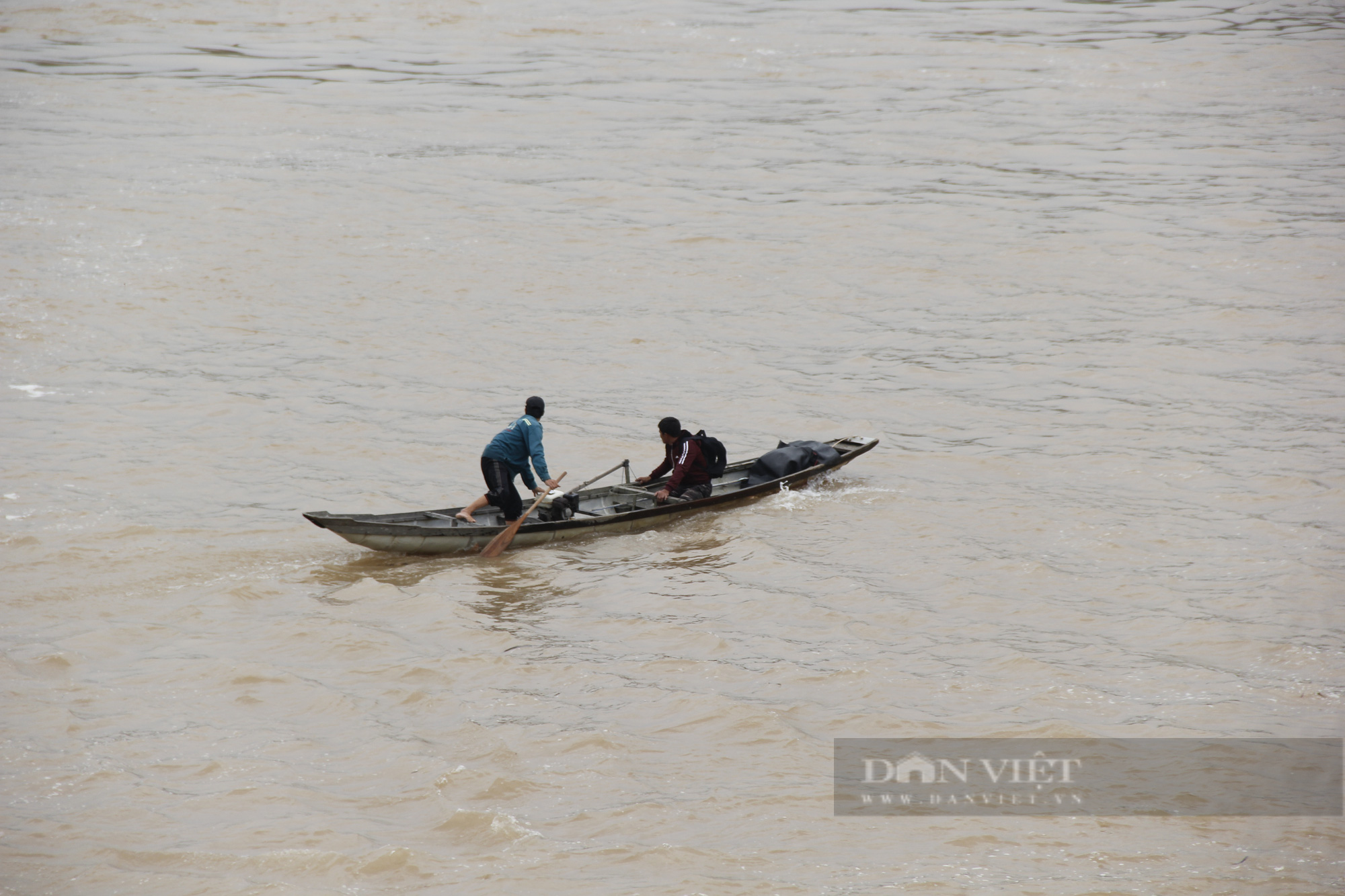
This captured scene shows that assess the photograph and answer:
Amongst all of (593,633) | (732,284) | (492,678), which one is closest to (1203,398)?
(732,284)

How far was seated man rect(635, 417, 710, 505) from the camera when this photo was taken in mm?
12938

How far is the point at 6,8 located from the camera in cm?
3912

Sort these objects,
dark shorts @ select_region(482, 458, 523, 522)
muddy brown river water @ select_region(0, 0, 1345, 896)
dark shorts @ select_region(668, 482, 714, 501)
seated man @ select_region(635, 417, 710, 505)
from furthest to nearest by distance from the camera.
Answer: dark shorts @ select_region(668, 482, 714, 501) → seated man @ select_region(635, 417, 710, 505) → dark shorts @ select_region(482, 458, 523, 522) → muddy brown river water @ select_region(0, 0, 1345, 896)

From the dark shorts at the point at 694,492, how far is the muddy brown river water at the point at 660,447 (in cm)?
34

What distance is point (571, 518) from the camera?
41.2ft

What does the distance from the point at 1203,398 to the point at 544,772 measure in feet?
40.7

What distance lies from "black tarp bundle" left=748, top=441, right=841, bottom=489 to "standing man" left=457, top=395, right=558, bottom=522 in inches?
104

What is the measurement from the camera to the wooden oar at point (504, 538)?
39.4 feet

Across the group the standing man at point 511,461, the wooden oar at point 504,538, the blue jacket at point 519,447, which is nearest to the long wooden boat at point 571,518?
the wooden oar at point 504,538

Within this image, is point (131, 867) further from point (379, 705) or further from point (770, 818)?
point (770, 818)

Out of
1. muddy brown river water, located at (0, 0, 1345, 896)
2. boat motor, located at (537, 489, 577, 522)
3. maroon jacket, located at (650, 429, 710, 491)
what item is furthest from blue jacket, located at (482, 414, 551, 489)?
maroon jacket, located at (650, 429, 710, 491)

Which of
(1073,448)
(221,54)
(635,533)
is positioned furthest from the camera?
(221,54)

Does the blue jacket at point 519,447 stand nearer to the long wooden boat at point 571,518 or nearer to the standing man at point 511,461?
the standing man at point 511,461

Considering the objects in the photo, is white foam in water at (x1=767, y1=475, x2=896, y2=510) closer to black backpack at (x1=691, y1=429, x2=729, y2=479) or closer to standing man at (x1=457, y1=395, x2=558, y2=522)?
black backpack at (x1=691, y1=429, x2=729, y2=479)
